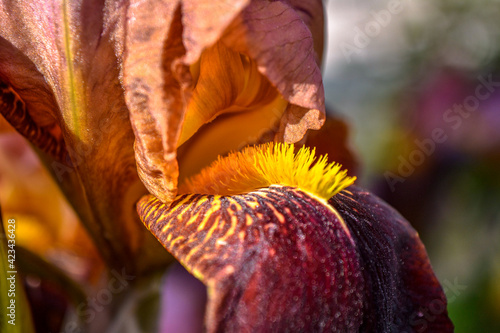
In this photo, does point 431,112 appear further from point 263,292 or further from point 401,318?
point 263,292

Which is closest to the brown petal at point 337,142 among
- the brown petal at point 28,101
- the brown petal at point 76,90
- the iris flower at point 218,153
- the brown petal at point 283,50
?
the iris flower at point 218,153

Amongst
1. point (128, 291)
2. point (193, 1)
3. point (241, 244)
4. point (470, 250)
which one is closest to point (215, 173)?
point (241, 244)

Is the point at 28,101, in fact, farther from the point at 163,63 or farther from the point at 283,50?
the point at 283,50

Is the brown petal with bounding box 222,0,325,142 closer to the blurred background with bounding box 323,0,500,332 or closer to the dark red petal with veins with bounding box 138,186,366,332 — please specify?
the dark red petal with veins with bounding box 138,186,366,332

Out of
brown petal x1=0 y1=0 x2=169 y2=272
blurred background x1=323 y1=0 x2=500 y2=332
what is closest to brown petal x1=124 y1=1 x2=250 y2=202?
brown petal x1=0 y1=0 x2=169 y2=272

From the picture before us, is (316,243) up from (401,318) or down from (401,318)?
up

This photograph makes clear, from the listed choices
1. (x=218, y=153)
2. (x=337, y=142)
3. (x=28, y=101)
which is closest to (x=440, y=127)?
(x=337, y=142)

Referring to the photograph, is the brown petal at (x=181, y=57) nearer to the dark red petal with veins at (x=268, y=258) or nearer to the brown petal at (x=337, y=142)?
the dark red petal with veins at (x=268, y=258)
